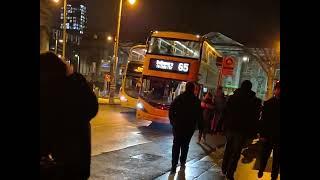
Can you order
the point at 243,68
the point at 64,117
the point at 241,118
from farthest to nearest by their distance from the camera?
the point at 243,68
the point at 241,118
the point at 64,117

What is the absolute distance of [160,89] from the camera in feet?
55.0

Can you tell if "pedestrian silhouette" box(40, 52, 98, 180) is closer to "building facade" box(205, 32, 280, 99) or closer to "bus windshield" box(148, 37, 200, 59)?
"bus windshield" box(148, 37, 200, 59)

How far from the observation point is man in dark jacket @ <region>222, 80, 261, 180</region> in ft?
23.4

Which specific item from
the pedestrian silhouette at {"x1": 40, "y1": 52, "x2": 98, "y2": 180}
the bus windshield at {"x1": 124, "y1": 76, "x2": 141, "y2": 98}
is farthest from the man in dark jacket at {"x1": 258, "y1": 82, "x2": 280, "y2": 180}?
the bus windshield at {"x1": 124, "y1": 76, "x2": 141, "y2": 98}

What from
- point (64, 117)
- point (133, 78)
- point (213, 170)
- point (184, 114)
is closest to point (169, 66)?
point (133, 78)

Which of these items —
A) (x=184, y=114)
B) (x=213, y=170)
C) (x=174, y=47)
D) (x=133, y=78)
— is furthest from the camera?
(x=133, y=78)

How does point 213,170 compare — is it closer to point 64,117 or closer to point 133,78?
point 64,117

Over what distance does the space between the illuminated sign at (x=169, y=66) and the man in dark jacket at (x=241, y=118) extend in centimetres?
904

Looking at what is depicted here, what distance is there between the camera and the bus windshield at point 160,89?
53.7ft

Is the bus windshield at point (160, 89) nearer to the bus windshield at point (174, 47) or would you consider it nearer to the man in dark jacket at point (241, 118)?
the bus windshield at point (174, 47)

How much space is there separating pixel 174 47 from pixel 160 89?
177 cm

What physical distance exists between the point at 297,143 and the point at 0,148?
2038 mm

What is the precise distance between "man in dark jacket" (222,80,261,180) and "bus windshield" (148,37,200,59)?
364 inches

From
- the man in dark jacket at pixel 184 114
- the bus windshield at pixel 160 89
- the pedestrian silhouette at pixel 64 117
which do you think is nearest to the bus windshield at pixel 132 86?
the bus windshield at pixel 160 89
